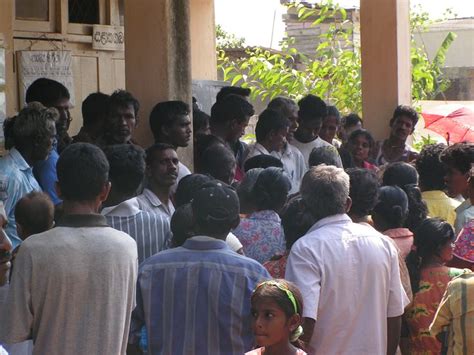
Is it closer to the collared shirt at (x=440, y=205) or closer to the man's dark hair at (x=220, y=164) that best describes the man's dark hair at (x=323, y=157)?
the collared shirt at (x=440, y=205)

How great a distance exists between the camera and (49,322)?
425 cm

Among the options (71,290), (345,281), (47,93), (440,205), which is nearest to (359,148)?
(440,205)

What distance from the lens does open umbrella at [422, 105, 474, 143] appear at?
11.7 meters

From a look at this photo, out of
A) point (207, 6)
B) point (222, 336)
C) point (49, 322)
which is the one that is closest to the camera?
point (49, 322)

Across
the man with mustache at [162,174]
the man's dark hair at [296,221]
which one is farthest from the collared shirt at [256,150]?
the man's dark hair at [296,221]

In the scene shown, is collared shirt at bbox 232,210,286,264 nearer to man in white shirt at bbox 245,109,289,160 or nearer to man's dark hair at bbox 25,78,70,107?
man's dark hair at bbox 25,78,70,107

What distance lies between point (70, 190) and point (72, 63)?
18.7ft

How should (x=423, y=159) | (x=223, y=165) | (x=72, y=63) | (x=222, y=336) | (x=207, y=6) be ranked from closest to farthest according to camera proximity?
(x=222, y=336), (x=223, y=165), (x=423, y=159), (x=72, y=63), (x=207, y=6)

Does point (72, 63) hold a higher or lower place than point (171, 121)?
higher

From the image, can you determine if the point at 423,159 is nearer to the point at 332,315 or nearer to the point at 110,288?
the point at 332,315

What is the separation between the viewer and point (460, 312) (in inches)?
189

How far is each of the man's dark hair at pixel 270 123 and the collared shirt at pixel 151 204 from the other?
75.8 inches

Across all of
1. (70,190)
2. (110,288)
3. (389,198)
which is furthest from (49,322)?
(389,198)

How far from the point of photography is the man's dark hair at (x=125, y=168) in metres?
5.46
